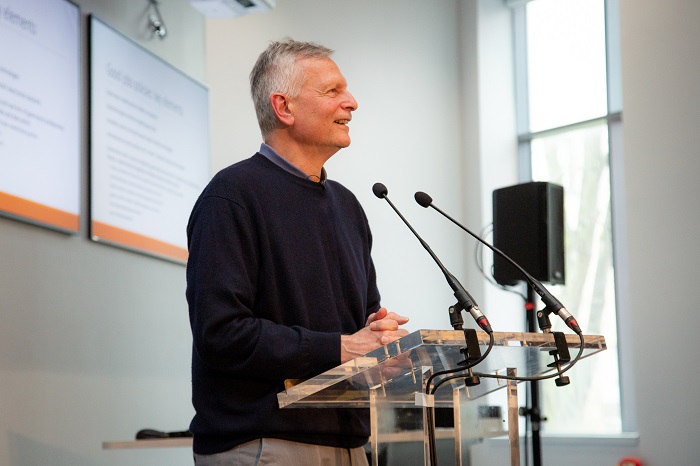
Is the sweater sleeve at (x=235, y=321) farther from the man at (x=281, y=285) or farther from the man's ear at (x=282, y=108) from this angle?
the man's ear at (x=282, y=108)

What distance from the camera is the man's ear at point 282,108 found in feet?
7.66

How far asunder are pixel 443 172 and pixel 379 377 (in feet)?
15.4

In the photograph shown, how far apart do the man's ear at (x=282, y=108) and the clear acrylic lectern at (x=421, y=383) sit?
745mm

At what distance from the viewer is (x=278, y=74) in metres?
2.40

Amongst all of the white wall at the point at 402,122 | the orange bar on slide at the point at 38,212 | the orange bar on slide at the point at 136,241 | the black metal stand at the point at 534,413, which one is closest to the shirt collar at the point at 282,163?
the orange bar on slide at the point at 38,212

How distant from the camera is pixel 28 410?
11.2ft

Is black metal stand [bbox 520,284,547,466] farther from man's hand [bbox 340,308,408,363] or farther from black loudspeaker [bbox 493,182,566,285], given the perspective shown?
man's hand [bbox 340,308,408,363]

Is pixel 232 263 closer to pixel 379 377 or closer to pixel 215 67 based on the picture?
pixel 379 377

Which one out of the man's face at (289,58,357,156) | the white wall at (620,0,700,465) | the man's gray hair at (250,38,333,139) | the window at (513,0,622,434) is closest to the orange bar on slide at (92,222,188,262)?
the man's gray hair at (250,38,333,139)

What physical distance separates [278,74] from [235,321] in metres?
0.75

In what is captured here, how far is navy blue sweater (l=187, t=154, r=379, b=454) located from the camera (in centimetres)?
192

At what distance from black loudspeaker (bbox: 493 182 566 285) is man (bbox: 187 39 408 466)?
2.39 m

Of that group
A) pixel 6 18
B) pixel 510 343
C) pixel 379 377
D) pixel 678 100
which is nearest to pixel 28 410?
pixel 6 18

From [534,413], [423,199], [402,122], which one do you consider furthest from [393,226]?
[423,199]
